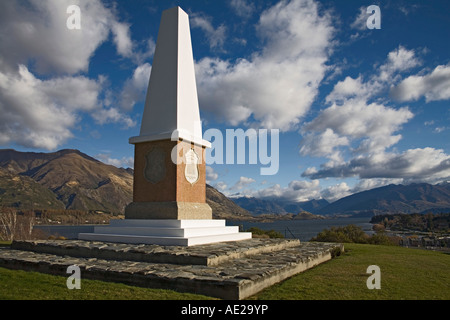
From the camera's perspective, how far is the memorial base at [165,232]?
843 cm

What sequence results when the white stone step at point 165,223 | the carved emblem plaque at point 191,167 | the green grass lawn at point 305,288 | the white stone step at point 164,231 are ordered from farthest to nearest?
the carved emblem plaque at point 191,167 < the white stone step at point 165,223 < the white stone step at point 164,231 < the green grass lawn at point 305,288

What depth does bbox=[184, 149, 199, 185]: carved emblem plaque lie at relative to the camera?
10.6m

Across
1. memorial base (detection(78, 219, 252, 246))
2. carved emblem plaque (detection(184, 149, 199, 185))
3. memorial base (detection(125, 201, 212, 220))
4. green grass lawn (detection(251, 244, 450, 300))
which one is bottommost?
green grass lawn (detection(251, 244, 450, 300))

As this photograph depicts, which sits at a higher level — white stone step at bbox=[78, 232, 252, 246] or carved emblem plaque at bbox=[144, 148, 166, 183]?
carved emblem plaque at bbox=[144, 148, 166, 183]

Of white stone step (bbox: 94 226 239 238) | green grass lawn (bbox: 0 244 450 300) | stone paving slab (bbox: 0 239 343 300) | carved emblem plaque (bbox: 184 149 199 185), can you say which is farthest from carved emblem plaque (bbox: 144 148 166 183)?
green grass lawn (bbox: 0 244 450 300)

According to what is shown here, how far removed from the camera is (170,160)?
1014 centimetres

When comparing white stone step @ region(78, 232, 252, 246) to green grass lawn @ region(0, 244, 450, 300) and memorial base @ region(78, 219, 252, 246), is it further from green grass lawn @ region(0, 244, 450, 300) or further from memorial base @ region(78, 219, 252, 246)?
green grass lawn @ region(0, 244, 450, 300)

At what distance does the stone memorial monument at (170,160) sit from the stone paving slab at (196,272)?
1954 mm

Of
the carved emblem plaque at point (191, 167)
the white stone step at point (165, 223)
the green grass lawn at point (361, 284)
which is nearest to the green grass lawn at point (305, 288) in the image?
the green grass lawn at point (361, 284)

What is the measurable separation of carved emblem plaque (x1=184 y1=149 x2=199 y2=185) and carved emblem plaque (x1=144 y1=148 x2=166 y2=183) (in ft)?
2.46

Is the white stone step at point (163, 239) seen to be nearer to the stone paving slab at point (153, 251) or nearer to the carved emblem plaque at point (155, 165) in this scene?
the stone paving slab at point (153, 251)
